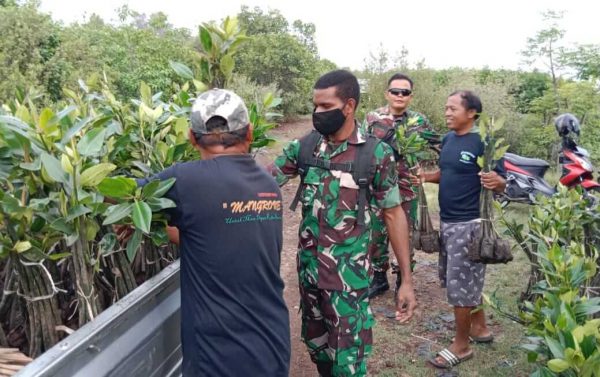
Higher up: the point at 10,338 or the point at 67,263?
the point at 67,263

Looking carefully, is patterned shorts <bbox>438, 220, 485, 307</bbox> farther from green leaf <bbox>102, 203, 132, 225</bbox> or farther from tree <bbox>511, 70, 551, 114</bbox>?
tree <bbox>511, 70, 551, 114</bbox>

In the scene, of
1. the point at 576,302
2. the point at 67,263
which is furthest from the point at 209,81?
the point at 576,302

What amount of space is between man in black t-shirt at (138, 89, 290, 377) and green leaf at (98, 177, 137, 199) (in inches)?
7.1

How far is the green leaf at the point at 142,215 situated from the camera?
1376 mm

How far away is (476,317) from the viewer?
3561 millimetres

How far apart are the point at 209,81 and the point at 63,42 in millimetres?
9072

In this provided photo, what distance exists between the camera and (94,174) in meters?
1.41

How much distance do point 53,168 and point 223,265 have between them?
0.60 m

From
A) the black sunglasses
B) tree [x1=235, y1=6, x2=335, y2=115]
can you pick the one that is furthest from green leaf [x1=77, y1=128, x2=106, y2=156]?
tree [x1=235, y1=6, x2=335, y2=115]

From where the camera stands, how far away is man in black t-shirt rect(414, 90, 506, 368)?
126 inches

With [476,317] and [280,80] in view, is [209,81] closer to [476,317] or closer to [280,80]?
[476,317]

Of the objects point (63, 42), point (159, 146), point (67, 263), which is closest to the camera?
point (67, 263)

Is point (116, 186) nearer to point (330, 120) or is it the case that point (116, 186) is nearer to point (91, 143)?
point (91, 143)

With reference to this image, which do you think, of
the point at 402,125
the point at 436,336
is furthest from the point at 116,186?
the point at 436,336
